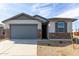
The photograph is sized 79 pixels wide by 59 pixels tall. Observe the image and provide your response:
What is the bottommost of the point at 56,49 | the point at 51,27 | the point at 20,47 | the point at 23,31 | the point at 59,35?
the point at 56,49

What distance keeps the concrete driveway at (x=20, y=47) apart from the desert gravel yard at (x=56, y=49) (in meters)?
0.37

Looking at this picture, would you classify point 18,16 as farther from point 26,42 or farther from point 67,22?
point 67,22

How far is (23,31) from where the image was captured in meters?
15.7

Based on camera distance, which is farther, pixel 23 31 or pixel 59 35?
pixel 59 35

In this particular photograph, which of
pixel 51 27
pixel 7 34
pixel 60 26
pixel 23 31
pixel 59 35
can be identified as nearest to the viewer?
pixel 7 34

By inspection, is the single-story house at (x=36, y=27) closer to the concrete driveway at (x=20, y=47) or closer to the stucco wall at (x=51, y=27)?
the stucco wall at (x=51, y=27)

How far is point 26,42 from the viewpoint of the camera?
1560 cm

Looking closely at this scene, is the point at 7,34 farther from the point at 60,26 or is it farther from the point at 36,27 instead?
the point at 60,26

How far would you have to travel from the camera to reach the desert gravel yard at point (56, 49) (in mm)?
13986

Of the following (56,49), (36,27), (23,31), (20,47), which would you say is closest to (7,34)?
(23,31)

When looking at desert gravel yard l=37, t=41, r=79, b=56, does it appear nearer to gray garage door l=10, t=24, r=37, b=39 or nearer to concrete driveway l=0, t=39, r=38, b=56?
concrete driveway l=0, t=39, r=38, b=56

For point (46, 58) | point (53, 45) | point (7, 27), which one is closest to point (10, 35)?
point (7, 27)

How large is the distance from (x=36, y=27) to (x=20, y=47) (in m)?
1.84

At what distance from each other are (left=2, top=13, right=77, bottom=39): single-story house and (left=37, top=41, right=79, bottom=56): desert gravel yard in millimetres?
471
